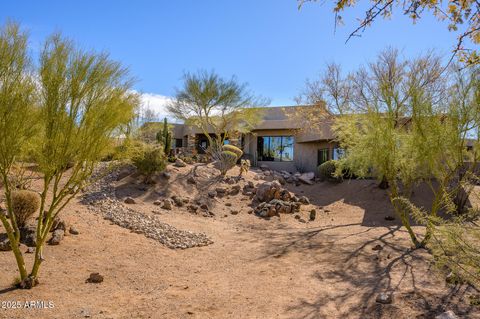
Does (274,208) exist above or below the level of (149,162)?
below

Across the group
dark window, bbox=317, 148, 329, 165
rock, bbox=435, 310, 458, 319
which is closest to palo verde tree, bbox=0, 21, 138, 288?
rock, bbox=435, 310, 458, 319

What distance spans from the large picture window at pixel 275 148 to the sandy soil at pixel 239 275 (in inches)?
596

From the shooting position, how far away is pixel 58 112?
19.5 feet

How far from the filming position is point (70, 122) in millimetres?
5973

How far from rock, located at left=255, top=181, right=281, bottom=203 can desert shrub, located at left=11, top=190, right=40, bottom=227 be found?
8532mm

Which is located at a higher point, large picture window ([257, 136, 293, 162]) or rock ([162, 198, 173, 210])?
large picture window ([257, 136, 293, 162])

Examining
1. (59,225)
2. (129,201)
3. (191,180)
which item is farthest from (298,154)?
(59,225)

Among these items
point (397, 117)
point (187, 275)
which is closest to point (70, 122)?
point (187, 275)

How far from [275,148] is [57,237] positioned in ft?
68.3

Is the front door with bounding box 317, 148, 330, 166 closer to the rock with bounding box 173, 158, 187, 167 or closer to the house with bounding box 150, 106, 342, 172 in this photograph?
the house with bounding box 150, 106, 342, 172

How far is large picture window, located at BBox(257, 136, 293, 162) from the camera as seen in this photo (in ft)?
88.7

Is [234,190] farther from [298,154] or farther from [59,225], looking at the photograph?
[298,154]

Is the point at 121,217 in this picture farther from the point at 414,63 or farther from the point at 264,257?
the point at 414,63

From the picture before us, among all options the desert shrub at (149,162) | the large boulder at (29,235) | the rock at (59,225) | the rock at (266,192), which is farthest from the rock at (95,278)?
the rock at (266,192)
